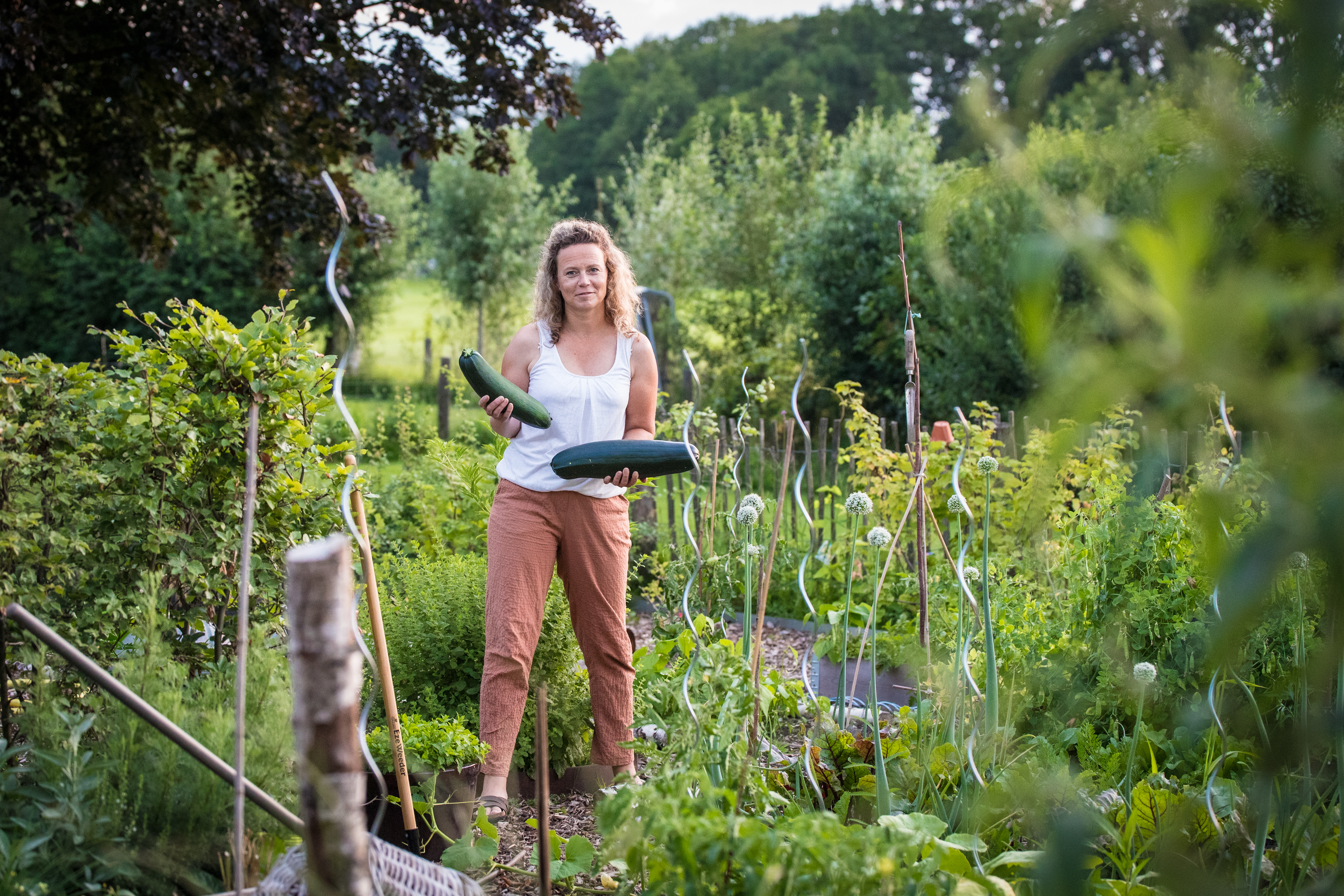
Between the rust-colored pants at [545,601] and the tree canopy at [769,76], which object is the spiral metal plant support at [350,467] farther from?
the tree canopy at [769,76]

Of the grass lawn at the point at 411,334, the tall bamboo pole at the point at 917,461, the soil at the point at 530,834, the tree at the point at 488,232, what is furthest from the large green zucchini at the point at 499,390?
the tree at the point at 488,232

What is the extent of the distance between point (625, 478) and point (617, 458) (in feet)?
0.26

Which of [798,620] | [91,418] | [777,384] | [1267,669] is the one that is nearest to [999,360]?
[777,384]

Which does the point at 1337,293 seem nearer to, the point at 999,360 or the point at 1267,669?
the point at 1267,669

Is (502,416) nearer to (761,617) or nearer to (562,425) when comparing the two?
(562,425)

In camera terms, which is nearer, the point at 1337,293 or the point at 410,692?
the point at 1337,293

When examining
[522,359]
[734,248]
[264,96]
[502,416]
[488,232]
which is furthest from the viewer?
[488,232]

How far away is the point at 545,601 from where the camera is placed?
2.61 m

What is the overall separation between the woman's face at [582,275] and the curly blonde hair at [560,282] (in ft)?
0.08

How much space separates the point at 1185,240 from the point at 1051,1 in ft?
0.84

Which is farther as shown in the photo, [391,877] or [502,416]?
[502,416]

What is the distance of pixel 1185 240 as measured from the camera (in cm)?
48

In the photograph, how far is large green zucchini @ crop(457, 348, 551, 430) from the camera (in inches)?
92.4

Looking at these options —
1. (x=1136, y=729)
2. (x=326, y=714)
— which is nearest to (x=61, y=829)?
(x=326, y=714)
